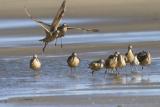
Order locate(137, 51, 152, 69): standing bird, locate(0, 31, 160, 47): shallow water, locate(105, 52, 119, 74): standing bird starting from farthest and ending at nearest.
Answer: locate(0, 31, 160, 47): shallow water < locate(137, 51, 152, 69): standing bird < locate(105, 52, 119, 74): standing bird

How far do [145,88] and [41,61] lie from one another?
13.2 ft

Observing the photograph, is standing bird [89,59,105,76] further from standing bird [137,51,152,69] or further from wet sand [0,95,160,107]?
wet sand [0,95,160,107]

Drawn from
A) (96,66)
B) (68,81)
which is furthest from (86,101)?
(96,66)

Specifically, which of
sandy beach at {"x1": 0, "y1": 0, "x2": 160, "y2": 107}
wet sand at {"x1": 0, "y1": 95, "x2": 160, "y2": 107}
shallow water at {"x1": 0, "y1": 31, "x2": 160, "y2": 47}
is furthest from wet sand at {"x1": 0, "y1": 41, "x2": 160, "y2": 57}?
wet sand at {"x1": 0, "y1": 95, "x2": 160, "y2": 107}

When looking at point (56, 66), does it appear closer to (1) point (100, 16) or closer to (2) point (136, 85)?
(2) point (136, 85)

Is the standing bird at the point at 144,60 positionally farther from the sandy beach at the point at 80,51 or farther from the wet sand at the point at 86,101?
the wet sand at the point at 86,101

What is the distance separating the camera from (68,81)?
14422 millimetres

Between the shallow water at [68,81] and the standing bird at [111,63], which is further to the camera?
the standing bird at [111,63]

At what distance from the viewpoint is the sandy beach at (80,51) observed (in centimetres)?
1275

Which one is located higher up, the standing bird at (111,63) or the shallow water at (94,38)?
the shallow water at (94,38)

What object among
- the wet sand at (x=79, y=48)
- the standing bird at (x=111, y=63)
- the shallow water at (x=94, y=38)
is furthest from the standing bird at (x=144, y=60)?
the shallow water at (x=94, y=38)

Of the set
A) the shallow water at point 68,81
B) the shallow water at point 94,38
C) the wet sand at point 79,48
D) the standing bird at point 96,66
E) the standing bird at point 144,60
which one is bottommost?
the shallow water at point 68,81

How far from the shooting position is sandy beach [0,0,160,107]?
1275 centimetres

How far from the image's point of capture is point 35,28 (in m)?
22.5
